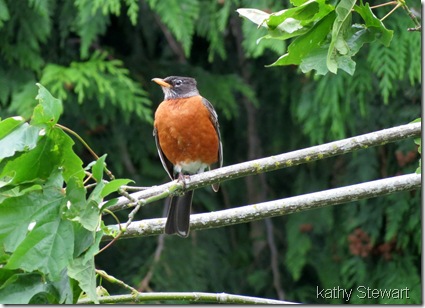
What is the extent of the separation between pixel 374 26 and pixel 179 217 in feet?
4.80

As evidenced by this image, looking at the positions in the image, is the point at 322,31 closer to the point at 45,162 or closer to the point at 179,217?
the point at 45,162

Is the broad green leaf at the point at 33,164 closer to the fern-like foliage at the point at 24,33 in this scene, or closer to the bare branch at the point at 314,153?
the bare branch at the point at 314,153

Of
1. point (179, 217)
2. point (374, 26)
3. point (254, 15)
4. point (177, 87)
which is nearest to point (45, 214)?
point (254, 15)

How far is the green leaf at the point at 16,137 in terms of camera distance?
2336 mm

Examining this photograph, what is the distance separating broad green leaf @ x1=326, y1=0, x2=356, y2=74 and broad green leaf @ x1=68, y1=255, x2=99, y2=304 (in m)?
0.78

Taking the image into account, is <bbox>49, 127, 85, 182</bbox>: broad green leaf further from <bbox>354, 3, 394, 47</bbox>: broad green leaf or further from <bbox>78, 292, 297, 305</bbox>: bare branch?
<bbox>354, 3, 394, 47</bbox>: broad green leaf

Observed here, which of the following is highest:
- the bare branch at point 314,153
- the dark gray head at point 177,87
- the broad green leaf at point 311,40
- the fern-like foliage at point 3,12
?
the broad green leaf at point 311,40

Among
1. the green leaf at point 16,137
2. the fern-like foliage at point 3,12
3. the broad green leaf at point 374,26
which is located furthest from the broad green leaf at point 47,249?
the fern-like foliage at point 3,12

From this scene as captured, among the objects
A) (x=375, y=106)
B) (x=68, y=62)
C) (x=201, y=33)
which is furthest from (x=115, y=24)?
(x=375, y=106)

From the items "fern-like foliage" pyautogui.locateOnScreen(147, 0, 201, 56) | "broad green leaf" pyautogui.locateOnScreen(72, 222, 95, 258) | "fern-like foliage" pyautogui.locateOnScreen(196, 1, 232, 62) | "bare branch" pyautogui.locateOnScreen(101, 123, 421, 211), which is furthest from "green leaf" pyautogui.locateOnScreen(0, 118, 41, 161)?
"fern-like foliage" pyautogui.locateOnScreen(196, 1, 232, 62)

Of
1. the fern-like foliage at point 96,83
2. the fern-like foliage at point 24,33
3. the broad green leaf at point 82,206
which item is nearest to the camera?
the broad green leaf at point 82,206

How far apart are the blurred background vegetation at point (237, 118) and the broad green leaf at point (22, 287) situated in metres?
2.00

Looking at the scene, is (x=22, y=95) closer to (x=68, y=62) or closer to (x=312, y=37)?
(x=68, y=62)

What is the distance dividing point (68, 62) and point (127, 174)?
2.53 feet
